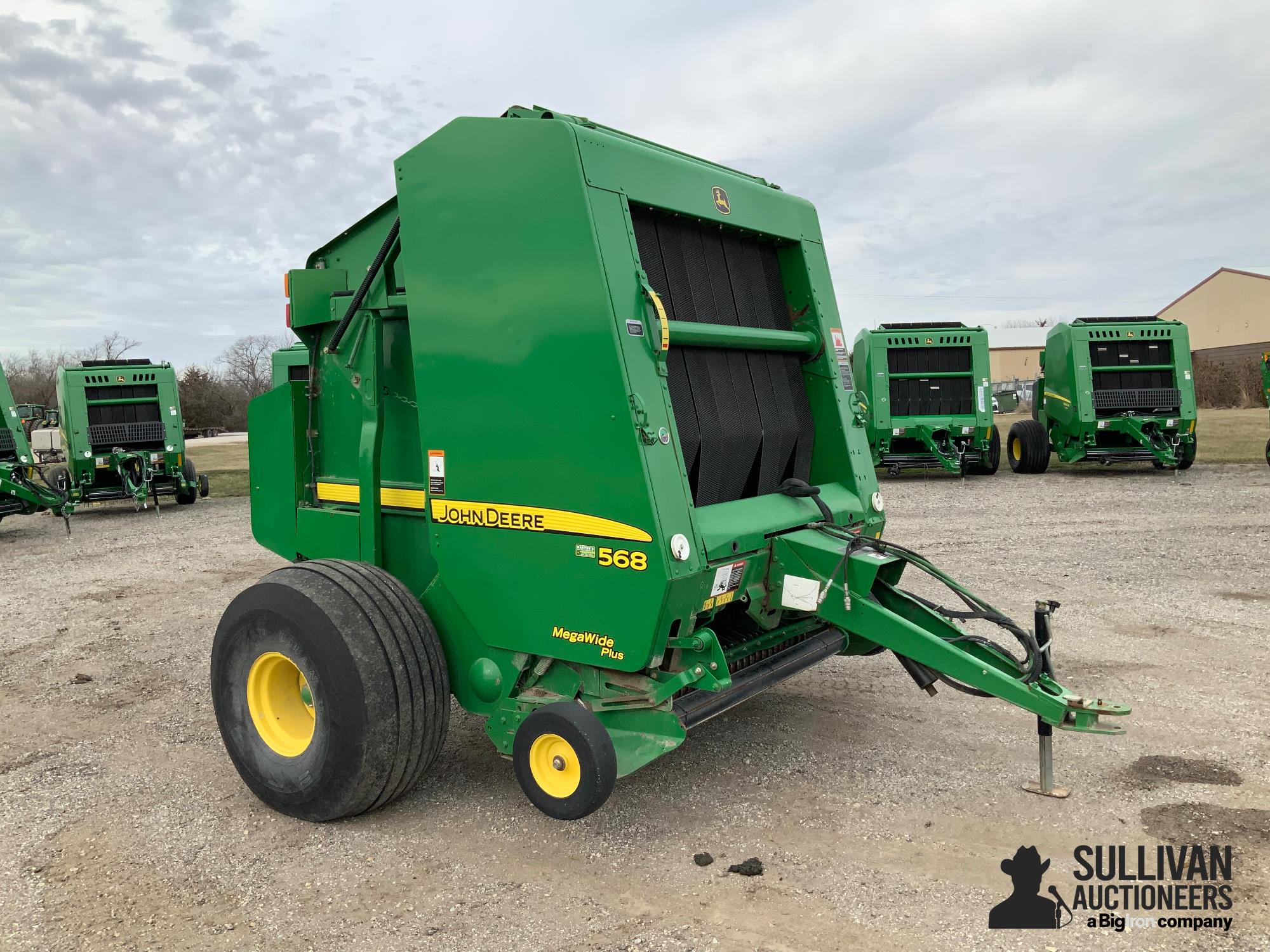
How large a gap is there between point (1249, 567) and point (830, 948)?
6964 millimetres

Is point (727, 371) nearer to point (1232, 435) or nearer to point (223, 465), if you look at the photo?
point (1232, 435)

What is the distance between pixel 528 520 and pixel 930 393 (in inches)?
525

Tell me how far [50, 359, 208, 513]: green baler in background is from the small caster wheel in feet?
44.0

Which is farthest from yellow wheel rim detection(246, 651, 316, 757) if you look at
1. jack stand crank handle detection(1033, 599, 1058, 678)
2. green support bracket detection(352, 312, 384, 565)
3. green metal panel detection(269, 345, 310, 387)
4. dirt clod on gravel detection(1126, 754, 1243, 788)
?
green metal panel detection(269, 345, 310, 387)

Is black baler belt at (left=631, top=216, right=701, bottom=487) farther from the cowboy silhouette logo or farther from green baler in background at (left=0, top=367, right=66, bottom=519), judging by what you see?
green baler in background at (left=0, top=367, right=66, bottom=519)

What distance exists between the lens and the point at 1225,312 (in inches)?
1879

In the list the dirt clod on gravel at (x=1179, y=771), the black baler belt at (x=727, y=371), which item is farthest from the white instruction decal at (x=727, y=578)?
the dirt clod on gravel at (x=1179, y=771)

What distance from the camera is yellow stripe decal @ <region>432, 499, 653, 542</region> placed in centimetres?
324

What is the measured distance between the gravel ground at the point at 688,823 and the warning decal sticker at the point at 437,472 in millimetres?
1280

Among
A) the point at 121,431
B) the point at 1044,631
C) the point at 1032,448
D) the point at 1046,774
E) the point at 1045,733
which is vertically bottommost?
the point at 1046,774

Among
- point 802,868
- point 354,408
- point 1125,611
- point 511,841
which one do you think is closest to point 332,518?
point 354,408

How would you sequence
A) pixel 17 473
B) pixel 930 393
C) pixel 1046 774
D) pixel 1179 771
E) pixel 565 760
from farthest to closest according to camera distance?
pixel 930 393 → pixel 17 473 → pixel 1179 771 → pixel 1046 774 → pixel 565 760

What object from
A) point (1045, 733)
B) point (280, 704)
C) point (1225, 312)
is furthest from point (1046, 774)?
point (1225, 312)

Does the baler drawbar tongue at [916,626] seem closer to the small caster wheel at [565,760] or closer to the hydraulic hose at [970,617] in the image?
the hydraulic hose at [970,617]
